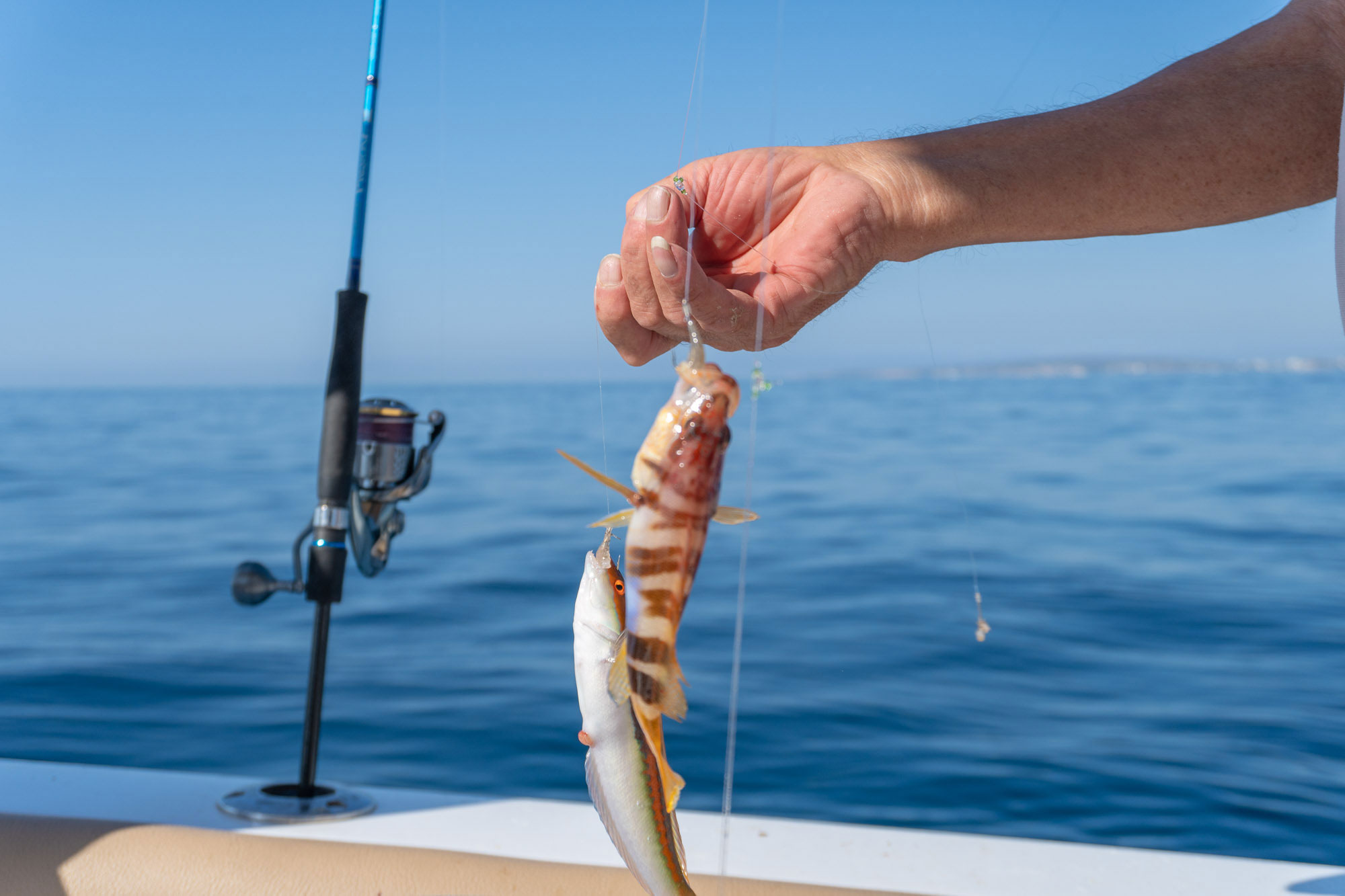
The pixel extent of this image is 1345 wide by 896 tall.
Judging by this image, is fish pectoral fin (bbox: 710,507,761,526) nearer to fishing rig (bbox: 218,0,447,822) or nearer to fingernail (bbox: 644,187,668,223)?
fingernail (bbox: 644,187,668,223)

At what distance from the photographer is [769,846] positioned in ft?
8.13

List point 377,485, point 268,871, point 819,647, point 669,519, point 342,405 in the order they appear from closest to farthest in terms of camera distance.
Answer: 1. point 669,519
2. point 268,871
3. point 342,405
4. point 377,485
5. point 819,647

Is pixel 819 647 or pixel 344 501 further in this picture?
pixel 819 647

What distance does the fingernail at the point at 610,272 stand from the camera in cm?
138

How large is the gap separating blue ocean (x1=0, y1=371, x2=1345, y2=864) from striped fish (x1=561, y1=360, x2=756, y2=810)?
9 cm

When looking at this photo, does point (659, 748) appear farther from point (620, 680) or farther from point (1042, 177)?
point (1042, 177)

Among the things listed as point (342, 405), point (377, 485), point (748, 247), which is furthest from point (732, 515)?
point (377, 485)

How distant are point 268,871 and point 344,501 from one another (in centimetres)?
107

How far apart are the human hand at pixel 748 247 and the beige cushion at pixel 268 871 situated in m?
1.09

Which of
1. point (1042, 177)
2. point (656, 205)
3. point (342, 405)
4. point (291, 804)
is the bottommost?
point (291, 804)

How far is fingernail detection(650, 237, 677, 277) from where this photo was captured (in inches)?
47.9

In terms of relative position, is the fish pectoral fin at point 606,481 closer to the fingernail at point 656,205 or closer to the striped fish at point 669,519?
the striped fish at point 669,519

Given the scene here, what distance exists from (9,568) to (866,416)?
63.5 feet

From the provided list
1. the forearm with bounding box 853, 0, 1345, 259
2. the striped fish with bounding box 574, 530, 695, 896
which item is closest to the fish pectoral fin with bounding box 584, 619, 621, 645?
the striped fish with bounding box 574, 530, 695, 896
